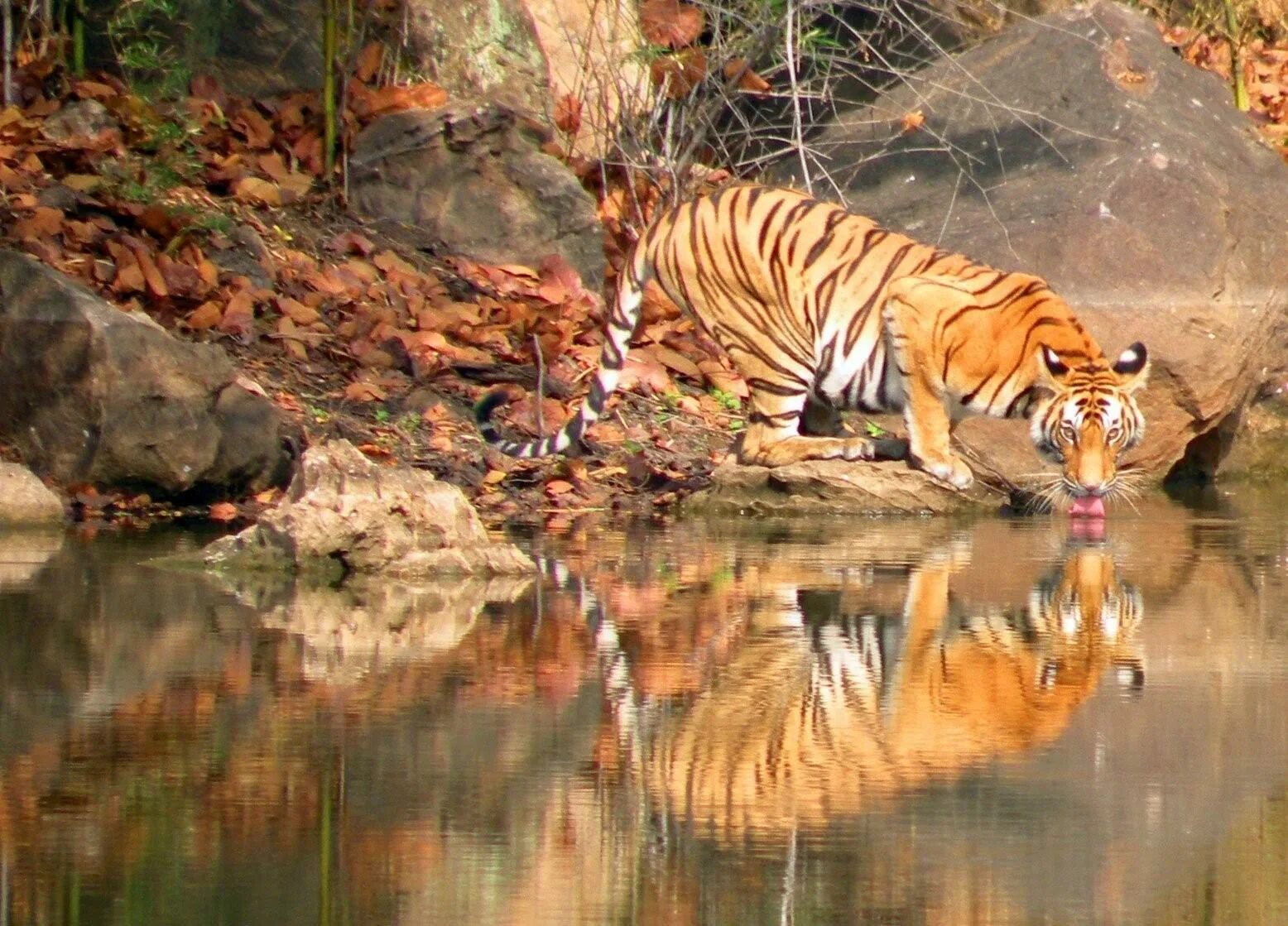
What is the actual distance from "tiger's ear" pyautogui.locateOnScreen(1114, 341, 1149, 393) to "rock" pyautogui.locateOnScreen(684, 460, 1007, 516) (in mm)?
975

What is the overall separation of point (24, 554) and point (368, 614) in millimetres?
1921

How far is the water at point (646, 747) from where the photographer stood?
4.20 metres

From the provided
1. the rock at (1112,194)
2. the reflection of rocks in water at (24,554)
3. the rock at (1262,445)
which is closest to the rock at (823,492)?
the rock at (1112,194)

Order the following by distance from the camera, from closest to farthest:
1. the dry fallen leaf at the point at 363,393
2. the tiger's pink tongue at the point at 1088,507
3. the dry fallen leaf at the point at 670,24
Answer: the tiger's pink tongue at the point at 1088,507, the dry fallen leaf at the point at 363,393, the dry fallen leaf at the point at 670,24

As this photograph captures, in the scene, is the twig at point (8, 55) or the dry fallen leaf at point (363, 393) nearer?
the dry fallen leaf at point (363, 393)

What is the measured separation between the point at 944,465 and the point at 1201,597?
3.12 meters

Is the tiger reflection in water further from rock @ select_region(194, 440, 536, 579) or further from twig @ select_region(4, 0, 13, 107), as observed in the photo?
twig @ select_region(4, 0, 13, 107)

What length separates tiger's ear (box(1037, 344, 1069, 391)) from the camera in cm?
1082

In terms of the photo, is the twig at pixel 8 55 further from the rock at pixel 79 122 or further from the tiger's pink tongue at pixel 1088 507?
the tiger's pink tongue at pixel 1088 507

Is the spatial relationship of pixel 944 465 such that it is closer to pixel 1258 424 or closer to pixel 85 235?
pixel 1258 424

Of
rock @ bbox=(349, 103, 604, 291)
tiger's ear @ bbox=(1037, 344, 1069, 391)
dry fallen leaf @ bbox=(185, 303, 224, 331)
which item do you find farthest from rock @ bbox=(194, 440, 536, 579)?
rock @ bbox=(349, 103, 604, 291)

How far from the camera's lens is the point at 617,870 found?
171 inches

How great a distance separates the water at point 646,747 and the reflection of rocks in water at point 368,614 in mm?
22

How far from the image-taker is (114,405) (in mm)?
10086
